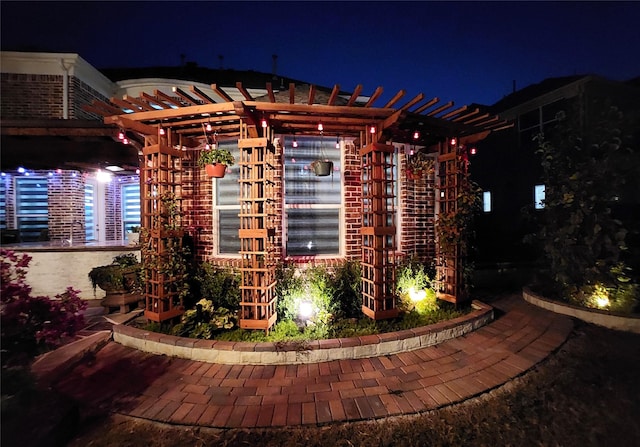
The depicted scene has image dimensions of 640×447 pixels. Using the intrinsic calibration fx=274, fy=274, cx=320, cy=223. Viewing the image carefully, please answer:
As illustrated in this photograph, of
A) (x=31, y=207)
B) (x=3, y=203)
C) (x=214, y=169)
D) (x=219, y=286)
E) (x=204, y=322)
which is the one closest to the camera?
(x=204, y=322)

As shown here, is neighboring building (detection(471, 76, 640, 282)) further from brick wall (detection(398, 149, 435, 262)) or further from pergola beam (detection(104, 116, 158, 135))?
pergola beam (detection(104, 116, 158, 135))

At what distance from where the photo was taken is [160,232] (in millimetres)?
4414

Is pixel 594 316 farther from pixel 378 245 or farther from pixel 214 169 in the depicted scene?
pixel 214 169

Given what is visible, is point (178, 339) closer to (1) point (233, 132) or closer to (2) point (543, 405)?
(1) point (233, 132)

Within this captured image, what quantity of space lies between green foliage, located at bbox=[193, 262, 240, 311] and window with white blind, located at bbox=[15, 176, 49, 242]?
7.15m

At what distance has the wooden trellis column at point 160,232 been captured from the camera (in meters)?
4.43

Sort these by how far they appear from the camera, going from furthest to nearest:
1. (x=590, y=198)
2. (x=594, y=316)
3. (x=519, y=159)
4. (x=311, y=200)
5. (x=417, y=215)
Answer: (x=519, y=159), (x=417, y=215), (x=311, y=200), (x=590, y=198), (x=594, y=316)

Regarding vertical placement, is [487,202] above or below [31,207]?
above

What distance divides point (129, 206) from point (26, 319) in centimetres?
897

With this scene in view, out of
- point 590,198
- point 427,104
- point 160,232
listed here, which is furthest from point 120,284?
point 590,198

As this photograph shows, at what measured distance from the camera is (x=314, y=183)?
→ 5.55m

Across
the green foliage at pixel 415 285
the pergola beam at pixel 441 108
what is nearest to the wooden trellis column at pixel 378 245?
the green foliage at pixel 415 285

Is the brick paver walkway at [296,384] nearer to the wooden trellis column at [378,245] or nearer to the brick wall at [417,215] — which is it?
the wooden trellis column at [378,245]

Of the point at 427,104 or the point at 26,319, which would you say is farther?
the point at 427,104
